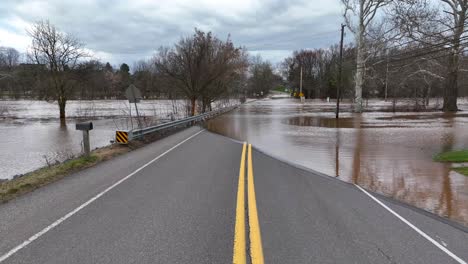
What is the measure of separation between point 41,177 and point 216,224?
19.0 feet

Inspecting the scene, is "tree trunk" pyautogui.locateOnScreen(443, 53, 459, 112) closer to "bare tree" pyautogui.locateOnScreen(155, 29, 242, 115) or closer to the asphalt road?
"bare tree" pyautogui.locateOnScreen(155, 29, 242, 115)

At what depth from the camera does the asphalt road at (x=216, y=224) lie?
15.2ft

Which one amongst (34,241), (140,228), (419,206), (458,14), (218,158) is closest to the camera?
(34,241)

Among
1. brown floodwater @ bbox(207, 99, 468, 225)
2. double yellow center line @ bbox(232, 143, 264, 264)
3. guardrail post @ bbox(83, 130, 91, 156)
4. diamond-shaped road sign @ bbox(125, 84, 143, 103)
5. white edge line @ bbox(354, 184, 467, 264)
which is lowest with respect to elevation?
brown floodwater @ bbox(207, 99, 468, 225)

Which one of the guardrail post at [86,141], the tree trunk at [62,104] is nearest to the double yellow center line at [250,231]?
the guardrail post at [86,141]

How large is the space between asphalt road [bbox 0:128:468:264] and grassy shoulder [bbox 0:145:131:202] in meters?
0.34

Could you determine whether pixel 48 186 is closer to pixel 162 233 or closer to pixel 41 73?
pixel 162 233

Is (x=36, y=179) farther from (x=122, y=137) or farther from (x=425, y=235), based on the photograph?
(x=425, y=235)

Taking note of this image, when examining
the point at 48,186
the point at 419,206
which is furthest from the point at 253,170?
the point at 48,186

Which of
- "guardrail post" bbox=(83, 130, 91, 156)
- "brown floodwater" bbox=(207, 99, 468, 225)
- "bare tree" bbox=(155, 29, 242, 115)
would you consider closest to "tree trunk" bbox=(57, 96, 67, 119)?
"bare tree" bbox=(155, 29, 242, 115)

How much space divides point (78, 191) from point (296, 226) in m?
4.90

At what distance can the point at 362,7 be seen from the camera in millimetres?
44281

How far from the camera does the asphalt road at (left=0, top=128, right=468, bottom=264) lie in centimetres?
462

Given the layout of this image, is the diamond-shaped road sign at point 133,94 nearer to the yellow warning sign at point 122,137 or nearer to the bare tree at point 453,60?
the yellow warning sign at point 122,137
